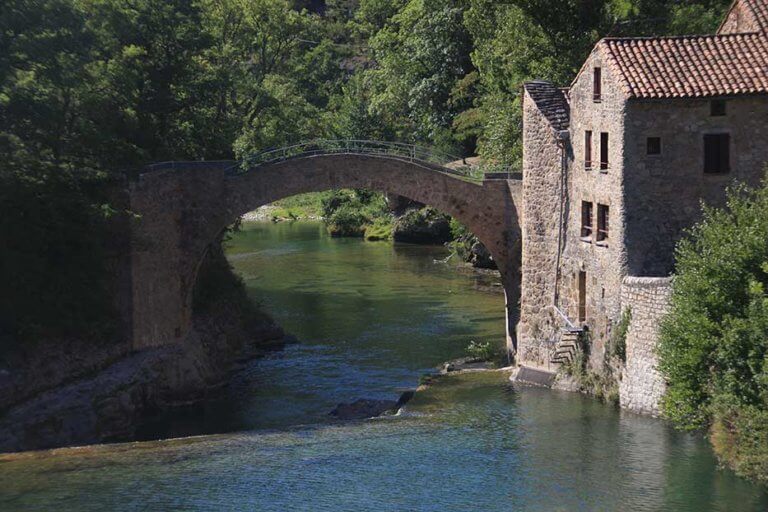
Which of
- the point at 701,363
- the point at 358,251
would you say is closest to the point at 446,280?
the point at 358,251

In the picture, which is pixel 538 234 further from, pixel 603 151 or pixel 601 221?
pixel 603 151

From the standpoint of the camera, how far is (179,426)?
38.1 m

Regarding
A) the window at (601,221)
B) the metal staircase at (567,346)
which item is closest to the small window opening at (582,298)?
the metal staircase at (567,346)

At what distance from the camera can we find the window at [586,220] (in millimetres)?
37369

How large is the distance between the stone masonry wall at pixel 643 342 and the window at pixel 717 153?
414 centimetres

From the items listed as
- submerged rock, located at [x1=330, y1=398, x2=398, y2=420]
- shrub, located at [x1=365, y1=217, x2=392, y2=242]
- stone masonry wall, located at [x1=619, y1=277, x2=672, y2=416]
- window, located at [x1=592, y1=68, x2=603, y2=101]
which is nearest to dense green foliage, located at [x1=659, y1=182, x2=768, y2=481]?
stone masonry wall, located at [x1=619, y1=277, x2=672, y2=416]

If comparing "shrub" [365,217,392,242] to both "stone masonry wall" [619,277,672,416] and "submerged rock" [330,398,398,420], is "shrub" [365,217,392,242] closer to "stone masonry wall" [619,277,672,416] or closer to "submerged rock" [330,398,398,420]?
"submerged rock" [330,398,398,420]

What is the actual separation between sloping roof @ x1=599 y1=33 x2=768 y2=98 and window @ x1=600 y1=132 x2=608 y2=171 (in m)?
2.13

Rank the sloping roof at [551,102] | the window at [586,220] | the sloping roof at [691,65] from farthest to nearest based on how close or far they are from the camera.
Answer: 1. the sloping roof at [551,102]
2. the window at [586,220]
3. the sloping roof at [691,65]

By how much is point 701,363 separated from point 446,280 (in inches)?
1334

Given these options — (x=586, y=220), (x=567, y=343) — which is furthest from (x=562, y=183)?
(x=567, y=343)

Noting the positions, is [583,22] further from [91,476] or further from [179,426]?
[91,476]

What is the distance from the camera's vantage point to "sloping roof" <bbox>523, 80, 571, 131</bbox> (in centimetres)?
3897

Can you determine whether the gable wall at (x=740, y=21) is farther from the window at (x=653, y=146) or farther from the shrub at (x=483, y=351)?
the shrub at (x=483, y=351)
